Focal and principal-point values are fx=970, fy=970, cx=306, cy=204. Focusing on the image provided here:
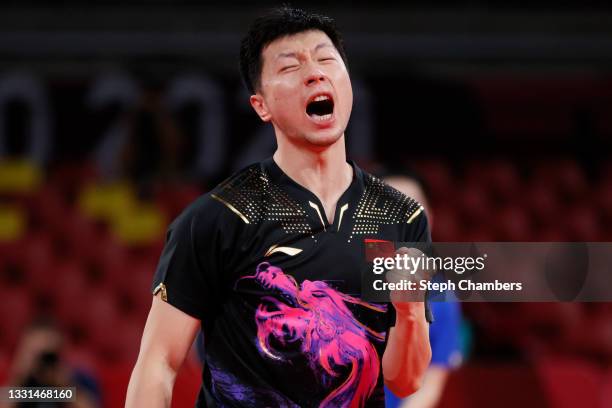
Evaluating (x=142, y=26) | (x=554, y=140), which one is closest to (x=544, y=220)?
(x=554, y=140)

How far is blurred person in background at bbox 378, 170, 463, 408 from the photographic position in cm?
198

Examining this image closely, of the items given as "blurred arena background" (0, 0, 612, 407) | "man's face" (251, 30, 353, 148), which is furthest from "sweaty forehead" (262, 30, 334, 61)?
"blurred arena background" (0, 0, 612, 407)

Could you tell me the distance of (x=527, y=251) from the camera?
4.69ft

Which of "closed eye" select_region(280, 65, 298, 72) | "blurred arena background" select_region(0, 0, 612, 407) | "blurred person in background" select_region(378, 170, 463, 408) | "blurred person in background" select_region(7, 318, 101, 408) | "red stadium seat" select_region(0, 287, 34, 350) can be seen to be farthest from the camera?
"blurred arena background" select_region(0, 0, 612, 407)

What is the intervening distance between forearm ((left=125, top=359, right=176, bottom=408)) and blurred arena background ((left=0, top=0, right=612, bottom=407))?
2.10m

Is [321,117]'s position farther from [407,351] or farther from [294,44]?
[407,351]

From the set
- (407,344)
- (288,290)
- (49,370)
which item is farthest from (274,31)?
(49,370)

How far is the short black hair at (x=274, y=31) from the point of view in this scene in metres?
1.32

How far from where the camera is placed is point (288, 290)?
4.06ft

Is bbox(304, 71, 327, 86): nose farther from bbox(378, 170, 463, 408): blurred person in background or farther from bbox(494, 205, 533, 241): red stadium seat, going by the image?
bbox(494, 205, 533, 241): red stadium seat

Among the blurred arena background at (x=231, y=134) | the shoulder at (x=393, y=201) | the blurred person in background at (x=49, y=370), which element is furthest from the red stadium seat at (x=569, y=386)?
the shoulder at (x=393, y=201)

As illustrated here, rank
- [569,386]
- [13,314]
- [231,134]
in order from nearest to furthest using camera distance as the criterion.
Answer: [569,386] → [13,314] → [231,134]

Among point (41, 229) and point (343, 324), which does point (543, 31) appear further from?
point (343, 324)

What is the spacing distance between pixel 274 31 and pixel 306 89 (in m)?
0.11
